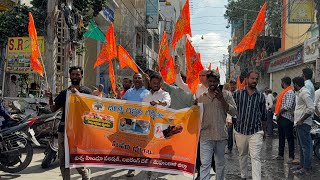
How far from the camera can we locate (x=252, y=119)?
5641 millimetres

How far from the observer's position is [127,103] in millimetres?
5500

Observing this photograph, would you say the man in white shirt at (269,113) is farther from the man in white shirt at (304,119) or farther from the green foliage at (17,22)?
the green foliage at (17,22)

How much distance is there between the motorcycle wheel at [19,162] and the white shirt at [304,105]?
16.1 feet

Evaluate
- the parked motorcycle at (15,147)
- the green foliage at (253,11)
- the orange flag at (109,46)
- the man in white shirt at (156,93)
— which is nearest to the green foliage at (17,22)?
the orange flag at (109,46)

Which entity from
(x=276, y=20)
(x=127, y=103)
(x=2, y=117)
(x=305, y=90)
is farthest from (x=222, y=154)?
(x=276, y=20)

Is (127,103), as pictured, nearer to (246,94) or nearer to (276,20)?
(246,94)

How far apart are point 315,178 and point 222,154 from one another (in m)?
2.92

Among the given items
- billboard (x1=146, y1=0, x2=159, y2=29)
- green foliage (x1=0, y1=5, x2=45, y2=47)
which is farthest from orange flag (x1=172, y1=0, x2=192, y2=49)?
billboard (x1=146, y1=0, x2=159, y2=29)

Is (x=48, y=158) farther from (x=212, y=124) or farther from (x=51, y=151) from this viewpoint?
(x=212, y=124)

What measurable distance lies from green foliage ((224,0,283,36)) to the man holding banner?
2963 cm

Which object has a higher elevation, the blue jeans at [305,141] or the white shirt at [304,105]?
the white shirt at [304,105]

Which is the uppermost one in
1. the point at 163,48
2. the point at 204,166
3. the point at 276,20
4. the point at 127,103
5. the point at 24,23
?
the point at 276,20

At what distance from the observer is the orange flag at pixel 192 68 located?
31.4 ft

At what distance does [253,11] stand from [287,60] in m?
6.99
